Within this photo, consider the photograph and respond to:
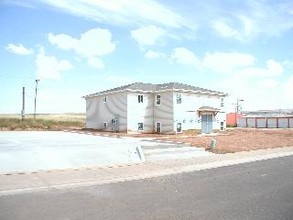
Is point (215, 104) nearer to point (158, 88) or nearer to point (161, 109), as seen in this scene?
point (158, 88)

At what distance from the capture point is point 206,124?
43812 millimetres

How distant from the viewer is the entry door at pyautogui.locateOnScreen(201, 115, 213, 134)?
43.5m

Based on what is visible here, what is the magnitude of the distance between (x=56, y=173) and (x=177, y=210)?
25.1ft

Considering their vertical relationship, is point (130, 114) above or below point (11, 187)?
above

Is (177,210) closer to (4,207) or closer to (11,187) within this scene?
(4,207)

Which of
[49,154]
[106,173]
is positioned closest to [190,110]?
[49,154]

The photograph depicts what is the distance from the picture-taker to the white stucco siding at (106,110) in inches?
1634

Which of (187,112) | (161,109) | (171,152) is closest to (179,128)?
(187,112)

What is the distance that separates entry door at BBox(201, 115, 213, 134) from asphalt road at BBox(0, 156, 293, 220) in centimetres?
2858

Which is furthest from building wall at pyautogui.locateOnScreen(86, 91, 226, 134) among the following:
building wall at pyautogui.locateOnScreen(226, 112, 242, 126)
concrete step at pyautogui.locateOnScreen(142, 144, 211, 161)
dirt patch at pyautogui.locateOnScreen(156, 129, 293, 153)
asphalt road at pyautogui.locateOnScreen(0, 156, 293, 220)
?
building wall at pyautogui.locateOnScreen(226, 112, 242, 126)

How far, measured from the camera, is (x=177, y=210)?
940 cm

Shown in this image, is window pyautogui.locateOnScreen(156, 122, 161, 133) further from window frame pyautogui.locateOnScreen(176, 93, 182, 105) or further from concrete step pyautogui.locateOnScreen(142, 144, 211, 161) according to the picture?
concrete step pyautogui.locateOnScreen(142, 144, 211, 161)

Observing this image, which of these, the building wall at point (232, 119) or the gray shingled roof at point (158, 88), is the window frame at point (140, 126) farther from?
the building wall at point (232, 119)

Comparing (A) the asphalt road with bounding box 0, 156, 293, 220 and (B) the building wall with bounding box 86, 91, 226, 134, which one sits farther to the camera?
(B) the building wall with bounding box 86, 91, 226, 134
